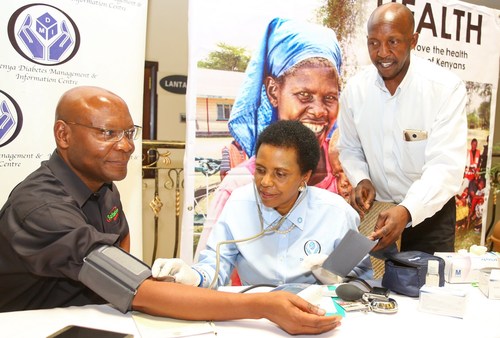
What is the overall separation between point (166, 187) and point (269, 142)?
1517 millimetres

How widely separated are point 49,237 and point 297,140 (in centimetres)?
96

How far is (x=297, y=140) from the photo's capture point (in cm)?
174

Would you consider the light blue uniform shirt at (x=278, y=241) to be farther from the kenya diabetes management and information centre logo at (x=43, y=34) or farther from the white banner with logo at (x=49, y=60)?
the kenya diabetes management and information centre logo at (x=43, y=34)

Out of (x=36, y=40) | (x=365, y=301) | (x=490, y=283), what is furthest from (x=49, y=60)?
(x=490, y=283)

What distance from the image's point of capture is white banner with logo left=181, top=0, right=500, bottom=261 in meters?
2.54

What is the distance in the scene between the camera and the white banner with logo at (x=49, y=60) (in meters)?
2.16

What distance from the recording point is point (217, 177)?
2631mm

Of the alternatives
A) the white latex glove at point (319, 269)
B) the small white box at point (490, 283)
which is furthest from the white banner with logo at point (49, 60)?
the small white box at point (490, 283)

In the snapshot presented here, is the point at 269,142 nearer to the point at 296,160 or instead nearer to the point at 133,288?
the point at 296,160

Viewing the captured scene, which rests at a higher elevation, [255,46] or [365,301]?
[255,46]

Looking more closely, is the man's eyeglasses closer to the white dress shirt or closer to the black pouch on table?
the black pouch on table

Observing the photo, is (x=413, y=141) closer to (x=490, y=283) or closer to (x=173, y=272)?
(x=490, y=283)

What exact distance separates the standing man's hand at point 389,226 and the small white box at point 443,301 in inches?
14.0

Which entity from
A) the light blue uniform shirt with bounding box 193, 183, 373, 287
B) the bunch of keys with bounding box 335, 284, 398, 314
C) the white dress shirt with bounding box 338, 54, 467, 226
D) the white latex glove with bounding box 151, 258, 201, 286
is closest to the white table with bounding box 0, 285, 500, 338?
the bunch of keys with bounding box 335, 284, 398, 314
